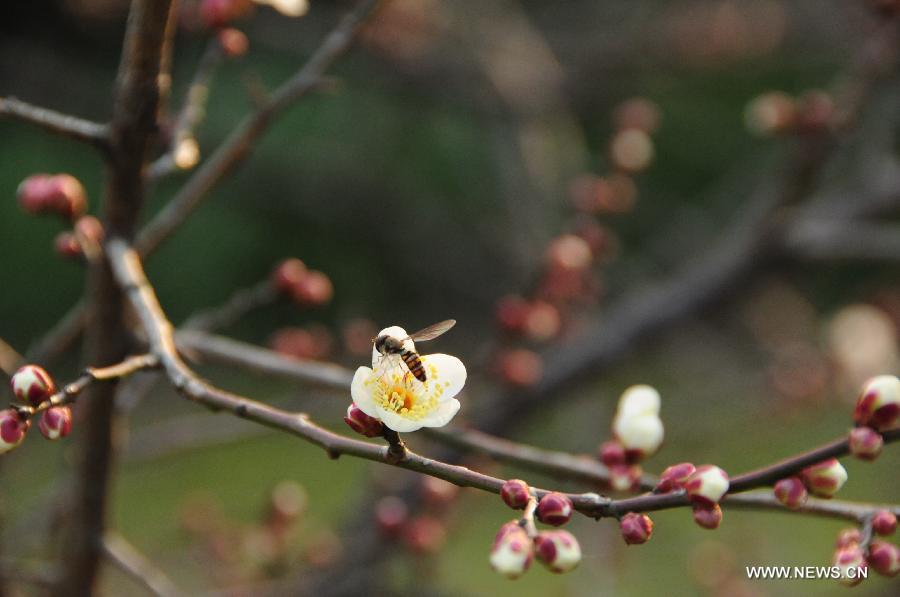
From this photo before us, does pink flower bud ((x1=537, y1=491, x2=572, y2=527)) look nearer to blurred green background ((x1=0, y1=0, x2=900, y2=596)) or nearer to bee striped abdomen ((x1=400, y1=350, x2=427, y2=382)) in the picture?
bee striped abdomen ((x1=400, y1=350, x2=427, y2=382))

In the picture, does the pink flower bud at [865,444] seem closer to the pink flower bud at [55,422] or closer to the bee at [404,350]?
the bee at [404,350]

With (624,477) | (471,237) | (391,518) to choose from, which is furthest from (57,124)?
(471,237)

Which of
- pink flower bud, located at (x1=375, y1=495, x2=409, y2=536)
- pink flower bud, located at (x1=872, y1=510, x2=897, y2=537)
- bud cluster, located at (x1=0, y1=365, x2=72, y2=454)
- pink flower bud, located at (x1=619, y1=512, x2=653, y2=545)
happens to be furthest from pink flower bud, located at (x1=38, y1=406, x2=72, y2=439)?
pink flower bud, located at (x1=375, y1=495, x2=409, y2=536)

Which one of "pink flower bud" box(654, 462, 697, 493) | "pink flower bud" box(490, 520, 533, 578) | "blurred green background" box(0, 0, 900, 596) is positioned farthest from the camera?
"blurred green background" box(0, 0, 900, 596)

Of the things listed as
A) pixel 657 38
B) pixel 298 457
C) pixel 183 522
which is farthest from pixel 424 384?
pixel 298 457

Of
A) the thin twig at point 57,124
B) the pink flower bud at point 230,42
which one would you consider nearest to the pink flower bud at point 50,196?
the thin twig at point 57,124

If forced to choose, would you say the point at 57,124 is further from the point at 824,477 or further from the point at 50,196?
the point at 824,477

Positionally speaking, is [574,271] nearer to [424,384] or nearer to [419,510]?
[419,510]
